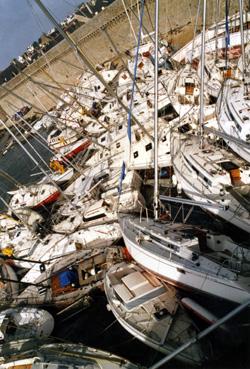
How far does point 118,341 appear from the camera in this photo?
40.3ft

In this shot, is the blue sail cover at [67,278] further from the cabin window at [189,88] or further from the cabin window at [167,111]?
the cabin window at [189,88]

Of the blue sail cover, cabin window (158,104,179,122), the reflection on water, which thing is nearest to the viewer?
the blue sail cover

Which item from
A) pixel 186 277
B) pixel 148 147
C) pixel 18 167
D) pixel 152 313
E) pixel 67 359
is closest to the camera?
pixel 67 359

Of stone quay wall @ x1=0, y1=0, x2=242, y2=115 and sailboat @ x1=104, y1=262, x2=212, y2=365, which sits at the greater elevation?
stone quay wall @ x1=0, y1=0, x2=242, y2=115

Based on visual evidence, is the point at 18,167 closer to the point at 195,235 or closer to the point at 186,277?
the point at 195,235

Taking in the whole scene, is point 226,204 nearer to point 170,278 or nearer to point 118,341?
point 170,278

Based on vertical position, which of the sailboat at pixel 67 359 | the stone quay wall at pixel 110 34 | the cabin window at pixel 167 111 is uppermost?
the stone quay wall at pixel 110 34

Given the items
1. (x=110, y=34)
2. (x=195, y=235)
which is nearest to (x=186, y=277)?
(x=195, y=235)

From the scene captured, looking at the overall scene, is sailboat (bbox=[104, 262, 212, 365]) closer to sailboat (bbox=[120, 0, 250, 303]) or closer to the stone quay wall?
sailboat (bbox=[120, 0, 250, 303])

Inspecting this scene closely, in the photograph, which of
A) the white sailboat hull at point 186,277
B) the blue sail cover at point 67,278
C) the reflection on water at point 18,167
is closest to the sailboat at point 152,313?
the white sailboat hull at point 186,277

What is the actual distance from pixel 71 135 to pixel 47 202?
935 centimetres

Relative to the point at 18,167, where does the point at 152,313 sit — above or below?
below

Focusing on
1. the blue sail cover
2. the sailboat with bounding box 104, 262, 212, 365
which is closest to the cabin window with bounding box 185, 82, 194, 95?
the sailboat with bounding box 104, 262, 212, 365

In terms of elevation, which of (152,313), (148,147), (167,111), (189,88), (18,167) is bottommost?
(152,313)
